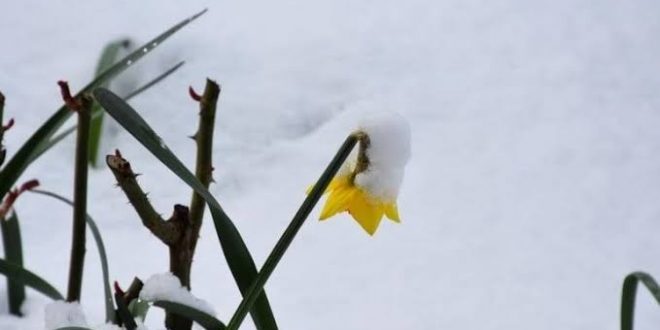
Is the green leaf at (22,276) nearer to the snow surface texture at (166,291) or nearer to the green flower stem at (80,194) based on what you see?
the green flower stem at (80,194)

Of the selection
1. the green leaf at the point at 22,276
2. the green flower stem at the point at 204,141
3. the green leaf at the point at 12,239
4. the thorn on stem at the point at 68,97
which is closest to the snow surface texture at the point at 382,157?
the green flower stem at the point at 204,141

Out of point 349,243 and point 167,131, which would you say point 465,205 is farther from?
point 167,131

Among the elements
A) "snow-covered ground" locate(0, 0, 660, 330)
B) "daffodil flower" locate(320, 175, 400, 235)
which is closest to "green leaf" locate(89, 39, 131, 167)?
"snow-covered ground" locate(0, 0, 660, 330)

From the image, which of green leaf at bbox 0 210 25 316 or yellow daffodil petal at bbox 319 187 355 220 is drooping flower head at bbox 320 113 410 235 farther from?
green leaf at bbox 0 210 25 316

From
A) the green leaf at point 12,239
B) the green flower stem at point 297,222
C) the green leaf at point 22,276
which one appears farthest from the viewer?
the green leaf at point 12,239

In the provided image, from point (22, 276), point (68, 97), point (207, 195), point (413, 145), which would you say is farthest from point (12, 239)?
point (413, 145)

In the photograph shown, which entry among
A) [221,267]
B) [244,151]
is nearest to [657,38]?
[244,151]

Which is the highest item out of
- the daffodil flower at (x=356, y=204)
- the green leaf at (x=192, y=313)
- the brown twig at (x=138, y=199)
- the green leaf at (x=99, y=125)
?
the green leaf at (x=99, y=125)
